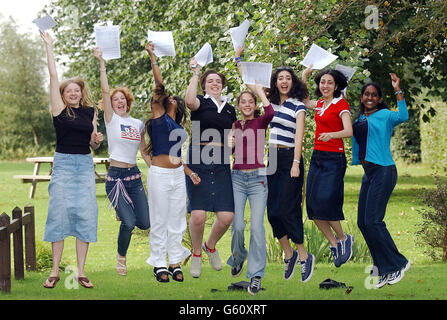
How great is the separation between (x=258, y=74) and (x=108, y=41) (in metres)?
1.62

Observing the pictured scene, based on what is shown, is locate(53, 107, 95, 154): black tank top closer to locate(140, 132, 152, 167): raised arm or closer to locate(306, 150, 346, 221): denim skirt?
locate(140, 132, 152, 167): raised arm

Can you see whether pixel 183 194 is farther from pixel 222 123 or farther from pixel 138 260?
pixel 138 260

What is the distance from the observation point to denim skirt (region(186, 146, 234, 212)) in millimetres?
6730

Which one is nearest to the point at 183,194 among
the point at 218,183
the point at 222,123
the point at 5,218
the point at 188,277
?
the point at 218,183

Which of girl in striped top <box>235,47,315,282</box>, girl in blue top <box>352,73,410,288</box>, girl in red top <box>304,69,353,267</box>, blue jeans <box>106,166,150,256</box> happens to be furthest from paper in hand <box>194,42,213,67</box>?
girl in blue top <box>352,73,410,288</box>

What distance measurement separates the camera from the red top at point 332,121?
6.77 m

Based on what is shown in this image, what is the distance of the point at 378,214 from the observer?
6766mm

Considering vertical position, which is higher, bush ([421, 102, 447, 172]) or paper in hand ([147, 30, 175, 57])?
paper in hand ([147, 30, 175, 57])

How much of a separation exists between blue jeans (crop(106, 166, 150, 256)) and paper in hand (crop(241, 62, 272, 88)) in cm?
169

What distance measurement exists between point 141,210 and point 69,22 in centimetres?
1506

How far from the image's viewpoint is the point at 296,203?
689cm

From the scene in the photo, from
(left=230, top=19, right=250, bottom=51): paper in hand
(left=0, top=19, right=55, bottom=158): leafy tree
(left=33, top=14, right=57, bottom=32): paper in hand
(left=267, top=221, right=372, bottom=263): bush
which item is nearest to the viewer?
(left=33, top=14, right=57, bottom=32): paper in hand

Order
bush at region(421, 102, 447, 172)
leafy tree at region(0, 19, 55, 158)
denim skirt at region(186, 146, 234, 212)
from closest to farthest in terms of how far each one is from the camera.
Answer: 1. denim skirt at region(186, 146, 234, 212)
2. bush at region(421, 102, 447, 172)
3. leafy tree at region(0, 19, 55, 158)

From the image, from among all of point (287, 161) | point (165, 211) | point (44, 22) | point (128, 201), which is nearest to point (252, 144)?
point (287, 161)
